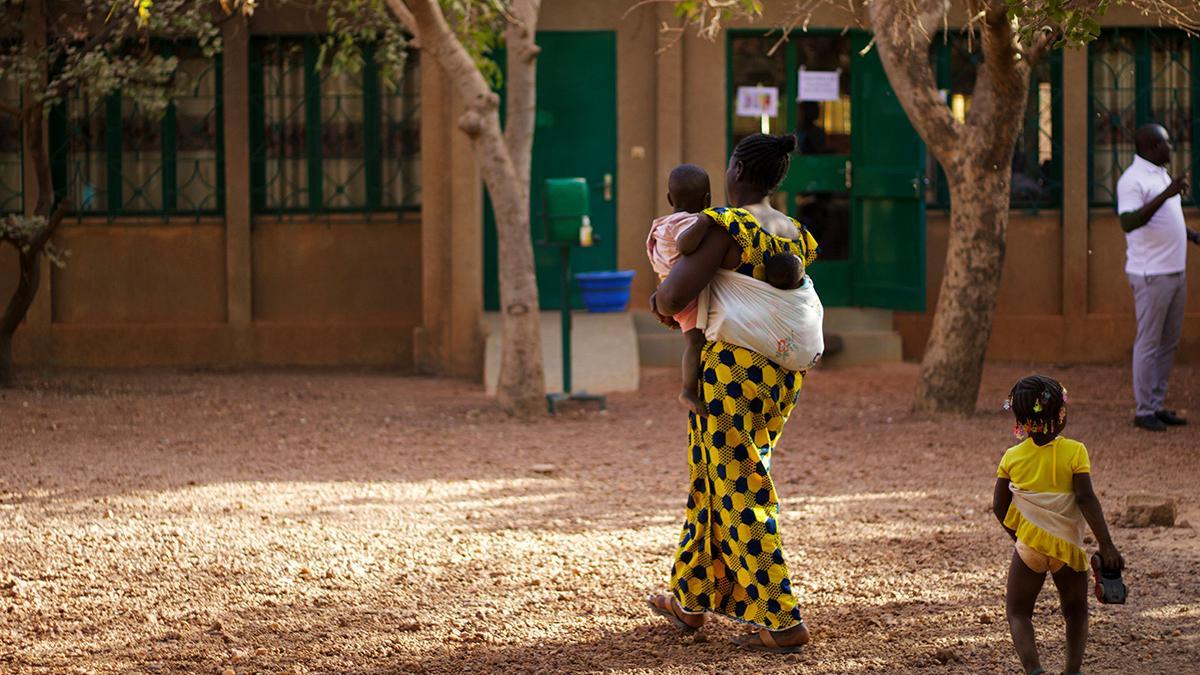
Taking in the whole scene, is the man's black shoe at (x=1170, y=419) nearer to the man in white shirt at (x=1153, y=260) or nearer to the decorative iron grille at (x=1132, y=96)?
the man in white shirt at (x=1153, y=260)

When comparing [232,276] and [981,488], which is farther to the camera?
[232,276]

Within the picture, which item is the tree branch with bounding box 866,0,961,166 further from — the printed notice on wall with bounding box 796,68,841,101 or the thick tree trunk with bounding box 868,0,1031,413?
the printed notice on wall with bounding box 796,68,841,101

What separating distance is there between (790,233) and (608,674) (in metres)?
1.48

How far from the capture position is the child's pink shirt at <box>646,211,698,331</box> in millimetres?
4938

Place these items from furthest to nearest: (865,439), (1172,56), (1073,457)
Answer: (1172,56) < (865,439) < (1073,457)

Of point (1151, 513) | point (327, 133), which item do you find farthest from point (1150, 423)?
point (327, 133)

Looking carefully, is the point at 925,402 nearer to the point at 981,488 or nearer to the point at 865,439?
the point at 865,439

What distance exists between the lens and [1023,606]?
14.4 ft

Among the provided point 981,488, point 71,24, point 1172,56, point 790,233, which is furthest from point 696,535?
point 1172,56

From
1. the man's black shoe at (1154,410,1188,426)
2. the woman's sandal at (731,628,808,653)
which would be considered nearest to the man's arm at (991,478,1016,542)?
the woman's sandal at (731,628,808,653)

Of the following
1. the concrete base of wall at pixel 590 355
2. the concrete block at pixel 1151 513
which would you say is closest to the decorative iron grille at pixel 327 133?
A: the concrete base of wall at pixel 590 355

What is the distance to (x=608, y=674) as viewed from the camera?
4.87 m

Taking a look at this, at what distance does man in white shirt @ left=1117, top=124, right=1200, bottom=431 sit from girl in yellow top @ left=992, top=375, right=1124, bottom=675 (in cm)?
549

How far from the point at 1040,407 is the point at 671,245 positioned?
50.9 inches
